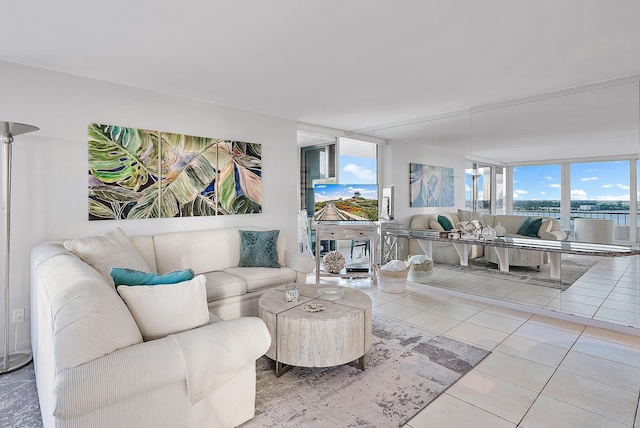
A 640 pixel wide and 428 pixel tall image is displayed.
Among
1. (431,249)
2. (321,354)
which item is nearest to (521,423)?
(321,354)

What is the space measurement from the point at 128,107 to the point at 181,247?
1489 mm

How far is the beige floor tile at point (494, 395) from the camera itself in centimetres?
201

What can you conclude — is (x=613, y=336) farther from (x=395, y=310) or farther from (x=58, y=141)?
(x=58, y=141)

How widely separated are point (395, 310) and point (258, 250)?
1662 mm

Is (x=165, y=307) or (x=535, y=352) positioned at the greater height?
(x=165, y=307)

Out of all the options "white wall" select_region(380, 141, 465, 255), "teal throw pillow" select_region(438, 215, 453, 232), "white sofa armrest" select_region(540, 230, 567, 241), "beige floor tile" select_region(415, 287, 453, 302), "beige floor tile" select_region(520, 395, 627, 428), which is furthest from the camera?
"white wall" select_region(380, 141, 465, 255)

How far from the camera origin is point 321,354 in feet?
7.59

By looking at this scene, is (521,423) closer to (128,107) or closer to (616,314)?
(616,314)

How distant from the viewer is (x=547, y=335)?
3105mm

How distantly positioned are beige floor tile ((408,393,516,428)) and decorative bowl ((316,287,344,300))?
3.32 feet

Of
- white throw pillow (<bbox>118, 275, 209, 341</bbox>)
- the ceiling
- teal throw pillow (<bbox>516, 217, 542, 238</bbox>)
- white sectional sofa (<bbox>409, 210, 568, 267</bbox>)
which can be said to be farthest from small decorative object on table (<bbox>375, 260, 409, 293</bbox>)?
white throw pillow (<bbox>118, 275, 209, 341</bbox>)

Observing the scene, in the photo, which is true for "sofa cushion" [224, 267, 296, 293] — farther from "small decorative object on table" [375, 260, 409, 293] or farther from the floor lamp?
the floor lamp

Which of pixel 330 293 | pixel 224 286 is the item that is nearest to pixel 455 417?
pixel 330 293

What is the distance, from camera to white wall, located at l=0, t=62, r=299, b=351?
9.32 ft
